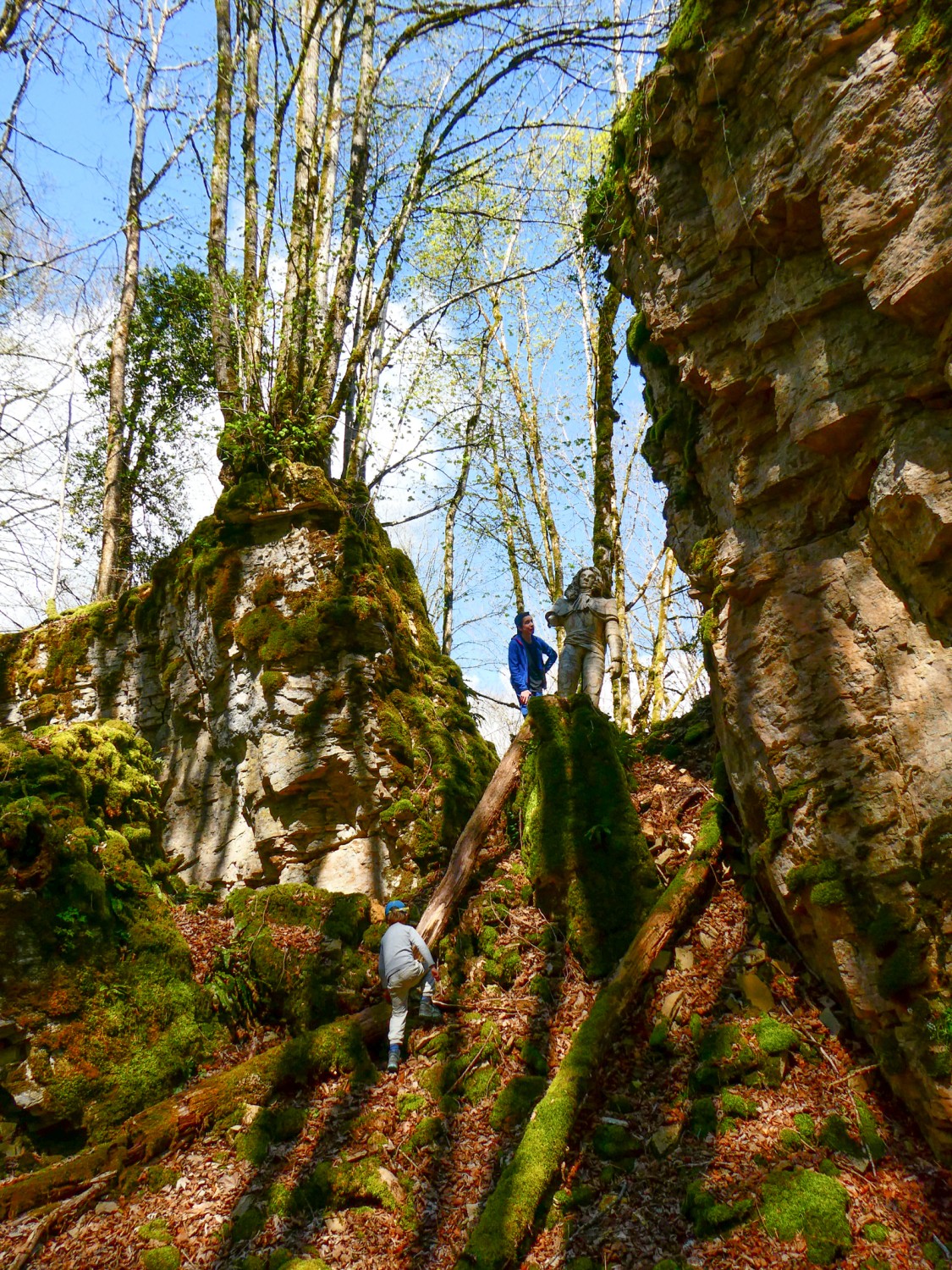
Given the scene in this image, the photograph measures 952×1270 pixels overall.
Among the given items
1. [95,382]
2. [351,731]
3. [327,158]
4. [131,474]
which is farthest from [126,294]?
[351,731]

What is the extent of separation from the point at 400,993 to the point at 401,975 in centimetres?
15

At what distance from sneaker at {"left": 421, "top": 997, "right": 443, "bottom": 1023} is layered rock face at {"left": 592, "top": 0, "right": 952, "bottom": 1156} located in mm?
2850

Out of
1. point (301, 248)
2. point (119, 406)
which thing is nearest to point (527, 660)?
point (301, 248)

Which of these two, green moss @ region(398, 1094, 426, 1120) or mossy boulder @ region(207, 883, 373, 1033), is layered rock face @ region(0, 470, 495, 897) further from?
green moss @ region(398, 1094, 426, 1120)

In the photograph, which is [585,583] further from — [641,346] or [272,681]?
[272,681]

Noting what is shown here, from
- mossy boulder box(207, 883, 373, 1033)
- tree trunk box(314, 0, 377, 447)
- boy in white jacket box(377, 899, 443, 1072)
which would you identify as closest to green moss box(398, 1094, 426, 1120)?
boy in white jacket box(377, 899, 443, 1072)

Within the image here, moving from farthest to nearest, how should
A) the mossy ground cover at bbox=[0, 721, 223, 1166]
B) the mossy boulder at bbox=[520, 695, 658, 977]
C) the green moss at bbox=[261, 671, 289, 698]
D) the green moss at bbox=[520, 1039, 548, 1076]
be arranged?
the green moss at bbox=[261, 671, 289, 698], the mossy boulder at bbox=[520, 695, 658, 977], the mossy ground cover at bbox=[0, 721, 223, 1166], the green moss at bbox=[520, 1039, 548, 1076]

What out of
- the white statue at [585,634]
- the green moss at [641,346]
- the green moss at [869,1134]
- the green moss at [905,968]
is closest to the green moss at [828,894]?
the green moss at [905,968]

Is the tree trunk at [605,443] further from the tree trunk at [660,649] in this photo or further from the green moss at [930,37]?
the green moss at [930,37]

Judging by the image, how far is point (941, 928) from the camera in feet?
12.0

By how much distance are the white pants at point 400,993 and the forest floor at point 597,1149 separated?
16cm

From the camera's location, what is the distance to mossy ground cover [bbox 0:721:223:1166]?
5.06 meters

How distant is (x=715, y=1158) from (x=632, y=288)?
7.14 meters

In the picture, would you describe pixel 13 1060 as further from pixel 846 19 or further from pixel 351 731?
pixel 846 19
